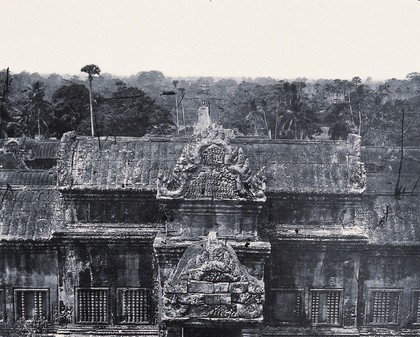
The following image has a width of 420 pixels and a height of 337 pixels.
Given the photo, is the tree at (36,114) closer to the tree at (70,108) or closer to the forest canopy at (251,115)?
the forest canopy at (251,115)

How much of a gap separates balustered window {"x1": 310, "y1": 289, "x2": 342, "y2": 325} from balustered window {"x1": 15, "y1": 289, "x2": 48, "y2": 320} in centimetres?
872

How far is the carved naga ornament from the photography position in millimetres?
14703

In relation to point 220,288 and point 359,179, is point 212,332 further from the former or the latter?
point 359,179

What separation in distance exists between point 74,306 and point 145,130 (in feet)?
130

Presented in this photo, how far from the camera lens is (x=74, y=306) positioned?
17.0 m

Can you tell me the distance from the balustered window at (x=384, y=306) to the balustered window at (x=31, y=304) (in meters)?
10.6

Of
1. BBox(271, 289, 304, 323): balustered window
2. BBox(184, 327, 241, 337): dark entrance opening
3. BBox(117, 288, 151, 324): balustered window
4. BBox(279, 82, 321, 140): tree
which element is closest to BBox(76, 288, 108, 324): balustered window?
BBox(117, 288, 151, 324): balustered window

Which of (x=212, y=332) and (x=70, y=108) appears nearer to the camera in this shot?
(x=212, y=332)

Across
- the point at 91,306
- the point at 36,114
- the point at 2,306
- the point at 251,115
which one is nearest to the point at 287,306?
the point at 91,306

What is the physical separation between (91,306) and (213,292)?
5189mm

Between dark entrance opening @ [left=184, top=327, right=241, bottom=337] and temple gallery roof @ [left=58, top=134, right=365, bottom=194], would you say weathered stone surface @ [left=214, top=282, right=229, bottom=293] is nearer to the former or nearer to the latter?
dark entrance opening @ [left=184, top=327, right=241, bottom=337]

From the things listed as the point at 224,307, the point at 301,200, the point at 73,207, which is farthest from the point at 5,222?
the point at 301,200

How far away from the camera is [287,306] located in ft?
55.5

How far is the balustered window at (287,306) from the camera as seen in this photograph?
16875 millimetres
